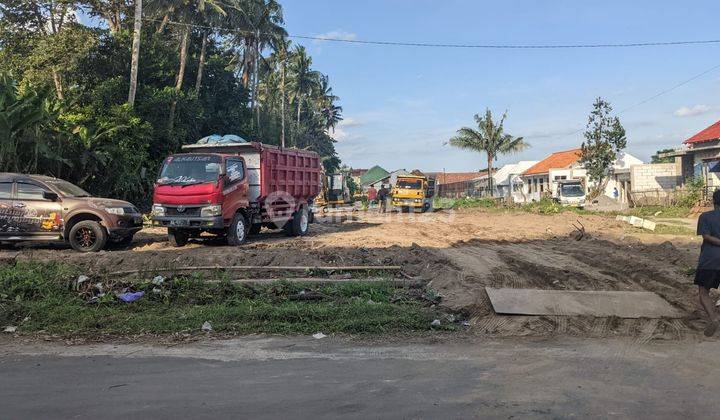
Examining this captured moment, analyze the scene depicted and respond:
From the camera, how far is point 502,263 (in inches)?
434

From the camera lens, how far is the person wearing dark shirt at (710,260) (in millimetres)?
6492

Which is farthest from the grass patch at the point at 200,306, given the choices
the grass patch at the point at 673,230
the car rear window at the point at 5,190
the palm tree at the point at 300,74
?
the palm tree at the point at 300,74

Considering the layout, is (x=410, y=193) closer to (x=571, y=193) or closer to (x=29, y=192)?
(x=571, y=193)

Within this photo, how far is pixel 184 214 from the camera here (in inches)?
504

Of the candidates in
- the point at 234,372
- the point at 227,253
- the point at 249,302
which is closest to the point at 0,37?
the point at 227,253

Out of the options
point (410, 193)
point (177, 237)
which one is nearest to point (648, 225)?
point (410, 193)

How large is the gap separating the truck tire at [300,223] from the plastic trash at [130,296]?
355 inches

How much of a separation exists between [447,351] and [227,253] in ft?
19.6

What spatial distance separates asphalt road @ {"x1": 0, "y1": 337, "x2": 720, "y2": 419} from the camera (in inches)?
168

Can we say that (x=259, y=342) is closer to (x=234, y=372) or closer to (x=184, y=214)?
(x=234, y=372)

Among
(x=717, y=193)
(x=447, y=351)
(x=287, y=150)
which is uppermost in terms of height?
(x=287, y=150)

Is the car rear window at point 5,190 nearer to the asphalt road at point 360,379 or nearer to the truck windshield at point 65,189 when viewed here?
the truck windshield at point 65,189

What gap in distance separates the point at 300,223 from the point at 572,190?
25.6 meters

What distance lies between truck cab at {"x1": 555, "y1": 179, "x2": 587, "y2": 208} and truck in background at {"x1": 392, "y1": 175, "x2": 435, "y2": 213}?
952 centimetres
